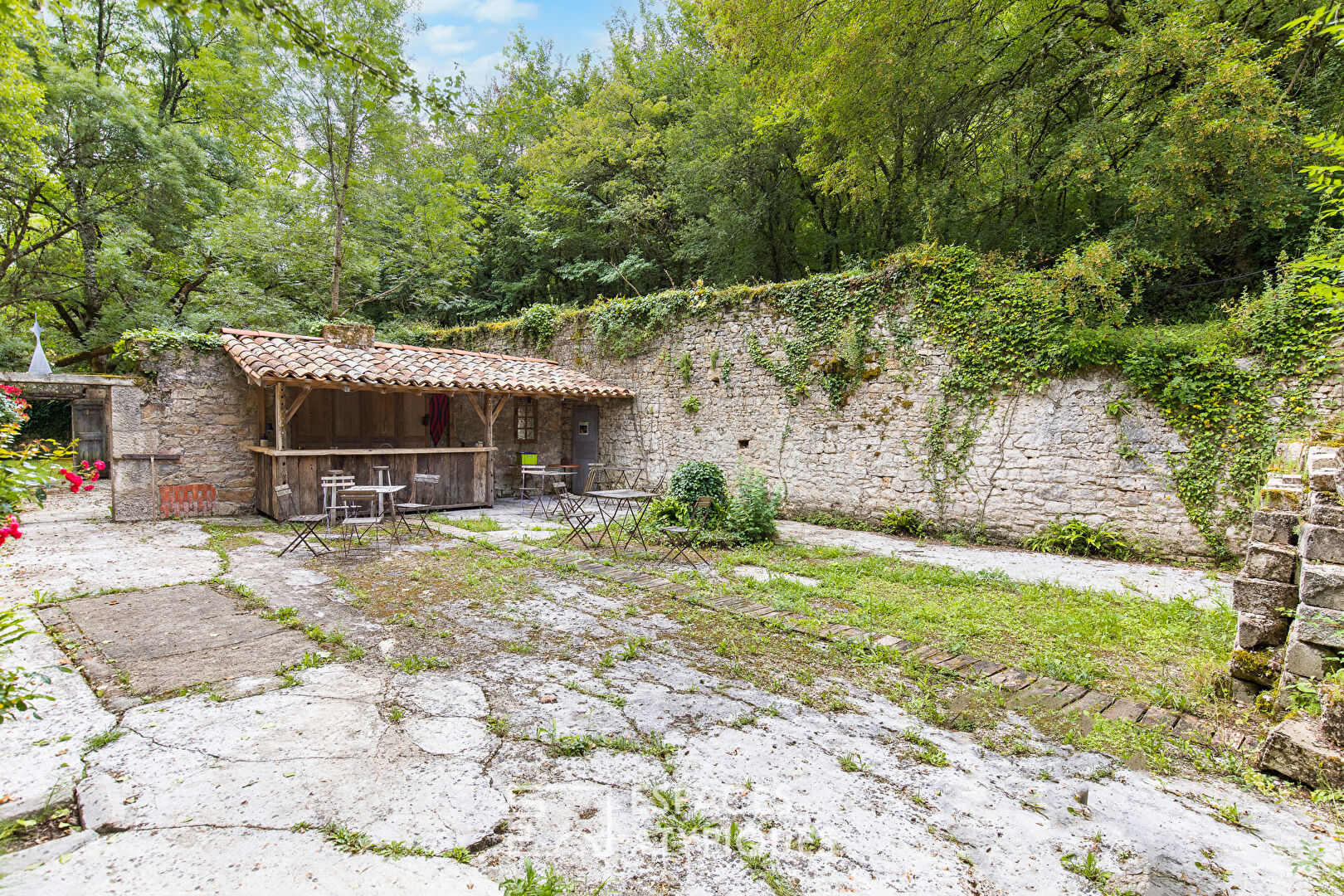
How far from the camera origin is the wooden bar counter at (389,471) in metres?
8.60

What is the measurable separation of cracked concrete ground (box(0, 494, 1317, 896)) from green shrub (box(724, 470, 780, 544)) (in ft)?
12.5

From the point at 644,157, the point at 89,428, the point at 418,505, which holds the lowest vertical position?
the point at 418,505

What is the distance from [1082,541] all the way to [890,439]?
2.59 metres

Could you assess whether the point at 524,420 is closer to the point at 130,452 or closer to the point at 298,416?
the point at 298,416

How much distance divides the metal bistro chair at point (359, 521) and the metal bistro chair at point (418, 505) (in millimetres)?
327

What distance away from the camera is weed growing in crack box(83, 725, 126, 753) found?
2504 millimetres

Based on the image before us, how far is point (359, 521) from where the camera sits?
6379 mm

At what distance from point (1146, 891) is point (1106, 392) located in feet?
21.0

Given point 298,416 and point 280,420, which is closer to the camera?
point 280,420

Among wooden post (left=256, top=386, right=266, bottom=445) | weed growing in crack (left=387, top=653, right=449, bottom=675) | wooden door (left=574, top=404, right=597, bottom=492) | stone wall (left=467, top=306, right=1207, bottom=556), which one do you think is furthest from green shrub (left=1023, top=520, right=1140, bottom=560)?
wooden post (left=256, top=386, right=266, bottom=445)

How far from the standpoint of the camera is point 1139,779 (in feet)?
8.05

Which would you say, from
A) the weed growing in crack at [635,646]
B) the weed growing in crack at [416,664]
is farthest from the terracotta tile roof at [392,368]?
the weed growing in crack at [635,646]

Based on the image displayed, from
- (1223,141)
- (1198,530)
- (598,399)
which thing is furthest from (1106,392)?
(598,399)

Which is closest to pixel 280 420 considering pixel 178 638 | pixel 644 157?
pixel 178 638
